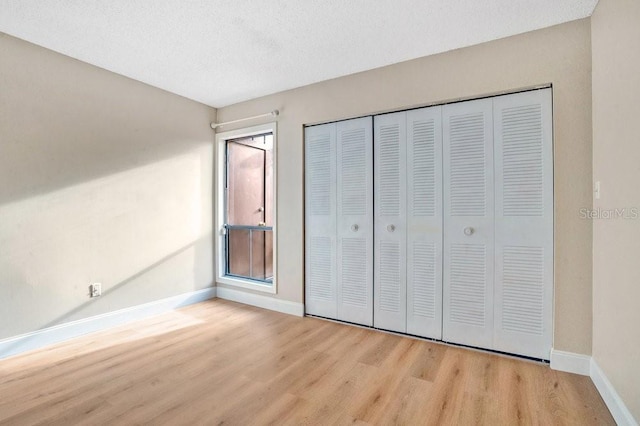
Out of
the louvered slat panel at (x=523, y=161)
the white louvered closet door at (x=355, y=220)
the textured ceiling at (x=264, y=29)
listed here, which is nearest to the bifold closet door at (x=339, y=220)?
the white louvered closet door at (x=355, y=220)

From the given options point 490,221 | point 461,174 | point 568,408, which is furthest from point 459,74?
point 568,408

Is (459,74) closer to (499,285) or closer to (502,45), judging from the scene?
(502,45)

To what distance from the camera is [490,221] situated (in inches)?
94.9

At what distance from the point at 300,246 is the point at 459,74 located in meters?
2.21

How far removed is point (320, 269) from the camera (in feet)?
10.7

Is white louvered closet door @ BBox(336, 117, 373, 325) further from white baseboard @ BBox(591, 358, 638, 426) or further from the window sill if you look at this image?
white baseboard @ BBox(591, 358, 638, 426)

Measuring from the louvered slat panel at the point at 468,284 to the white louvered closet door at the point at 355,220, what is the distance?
74 centimetres

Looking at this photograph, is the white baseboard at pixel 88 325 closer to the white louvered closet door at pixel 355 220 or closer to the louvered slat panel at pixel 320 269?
the louvered slat panel at pixel 320 269

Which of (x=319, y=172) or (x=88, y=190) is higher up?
(x=319, y=172)

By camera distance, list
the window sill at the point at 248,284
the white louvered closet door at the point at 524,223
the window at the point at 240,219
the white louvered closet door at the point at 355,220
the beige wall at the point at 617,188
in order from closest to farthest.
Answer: the beige wall at the point at 617,188 < the white louvered closet door at the point at 524,223 < the white louvered closet door at the point at 355,220 < the window sill at the point at 248,284 < the window at the point at 240,219

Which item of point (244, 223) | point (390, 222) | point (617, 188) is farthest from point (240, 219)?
point (617, 188)

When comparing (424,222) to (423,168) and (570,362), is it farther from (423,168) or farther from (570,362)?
(570,362)

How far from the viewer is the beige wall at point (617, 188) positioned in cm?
147

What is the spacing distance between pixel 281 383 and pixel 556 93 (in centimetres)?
278
